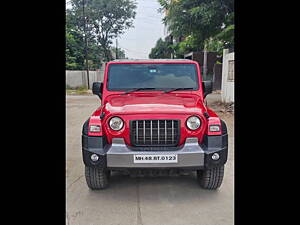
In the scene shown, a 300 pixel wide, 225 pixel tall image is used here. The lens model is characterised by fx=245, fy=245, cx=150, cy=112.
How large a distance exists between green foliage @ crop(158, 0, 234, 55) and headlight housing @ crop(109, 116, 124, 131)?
7.37 m

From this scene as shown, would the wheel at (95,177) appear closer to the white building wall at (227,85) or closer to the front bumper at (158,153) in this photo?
the front bumper at (158,153)

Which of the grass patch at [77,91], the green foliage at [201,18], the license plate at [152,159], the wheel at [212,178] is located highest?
the green foliage at [201,18]

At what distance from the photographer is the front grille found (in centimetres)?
286

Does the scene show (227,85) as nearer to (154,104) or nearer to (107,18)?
Answer: (154,104)

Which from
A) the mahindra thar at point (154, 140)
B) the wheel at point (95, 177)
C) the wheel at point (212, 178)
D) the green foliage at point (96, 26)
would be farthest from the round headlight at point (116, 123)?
the green foliage at point (96, 26)

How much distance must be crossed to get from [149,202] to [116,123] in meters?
1.05

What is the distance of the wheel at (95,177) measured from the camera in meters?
3.11

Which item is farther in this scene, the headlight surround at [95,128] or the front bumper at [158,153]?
the headlight surround at [95,128]

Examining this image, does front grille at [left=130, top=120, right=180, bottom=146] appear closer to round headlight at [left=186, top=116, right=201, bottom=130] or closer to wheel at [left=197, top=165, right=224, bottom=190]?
round headlight at [left=186, top=116, right=201, bottom=130]

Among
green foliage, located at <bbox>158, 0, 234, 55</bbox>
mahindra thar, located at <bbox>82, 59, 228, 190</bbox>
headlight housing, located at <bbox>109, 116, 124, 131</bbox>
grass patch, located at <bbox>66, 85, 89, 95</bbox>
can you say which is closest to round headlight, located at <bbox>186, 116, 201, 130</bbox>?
mahindra thar, located at <bbox>82, 59, 228, 190</bbox>

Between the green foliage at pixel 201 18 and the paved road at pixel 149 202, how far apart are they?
7162 mm

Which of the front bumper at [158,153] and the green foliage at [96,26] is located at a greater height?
the green foliage at [96,26]
